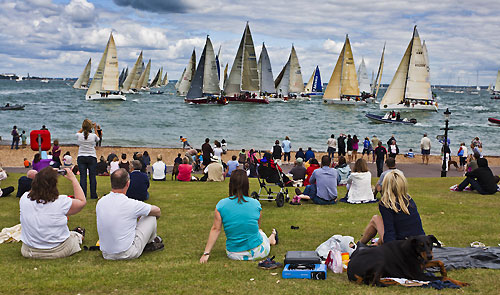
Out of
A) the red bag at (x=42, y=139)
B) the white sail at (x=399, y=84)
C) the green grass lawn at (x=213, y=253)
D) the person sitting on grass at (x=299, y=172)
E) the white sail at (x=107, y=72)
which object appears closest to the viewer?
the green grass lawn at (x=213, y=253)

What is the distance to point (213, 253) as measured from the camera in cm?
802

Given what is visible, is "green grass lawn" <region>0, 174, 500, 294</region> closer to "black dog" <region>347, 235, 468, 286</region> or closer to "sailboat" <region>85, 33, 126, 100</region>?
"black dog" <region>347, 235, 468, 286</region>

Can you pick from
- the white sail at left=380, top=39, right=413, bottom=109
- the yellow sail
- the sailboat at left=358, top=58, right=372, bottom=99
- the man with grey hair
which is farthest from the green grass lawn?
the sailboat at left=358, top=58, right=372, bottom=99

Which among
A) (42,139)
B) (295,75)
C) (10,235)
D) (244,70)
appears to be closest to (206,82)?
(244,70)

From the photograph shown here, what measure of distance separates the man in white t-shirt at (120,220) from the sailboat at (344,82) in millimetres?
83300

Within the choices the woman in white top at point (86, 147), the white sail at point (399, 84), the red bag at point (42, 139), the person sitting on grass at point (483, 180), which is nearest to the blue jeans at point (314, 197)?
the person sitting on grass at point (483, 180)

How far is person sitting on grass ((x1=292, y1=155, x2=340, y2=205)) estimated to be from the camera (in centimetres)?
1255

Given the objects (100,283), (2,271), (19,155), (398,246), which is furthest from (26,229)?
(19,155)

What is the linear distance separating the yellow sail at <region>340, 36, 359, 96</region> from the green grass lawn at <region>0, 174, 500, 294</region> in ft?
248

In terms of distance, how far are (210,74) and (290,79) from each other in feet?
111

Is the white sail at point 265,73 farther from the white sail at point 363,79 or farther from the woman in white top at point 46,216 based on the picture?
the woman in white top at point 46,216

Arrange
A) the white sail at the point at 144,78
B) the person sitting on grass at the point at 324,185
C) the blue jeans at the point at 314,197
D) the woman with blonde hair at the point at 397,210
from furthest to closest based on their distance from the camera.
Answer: the white sail at the point at 144,78 → the blue jeans at the point at 314,197 → the person sitting on grass at the point at 324,185 → the woman with blonde hair at the point at 397,210

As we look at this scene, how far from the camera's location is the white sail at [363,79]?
12088 cm

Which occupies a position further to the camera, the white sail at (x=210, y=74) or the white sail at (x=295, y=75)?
the white sail at (x=295, y=75)
